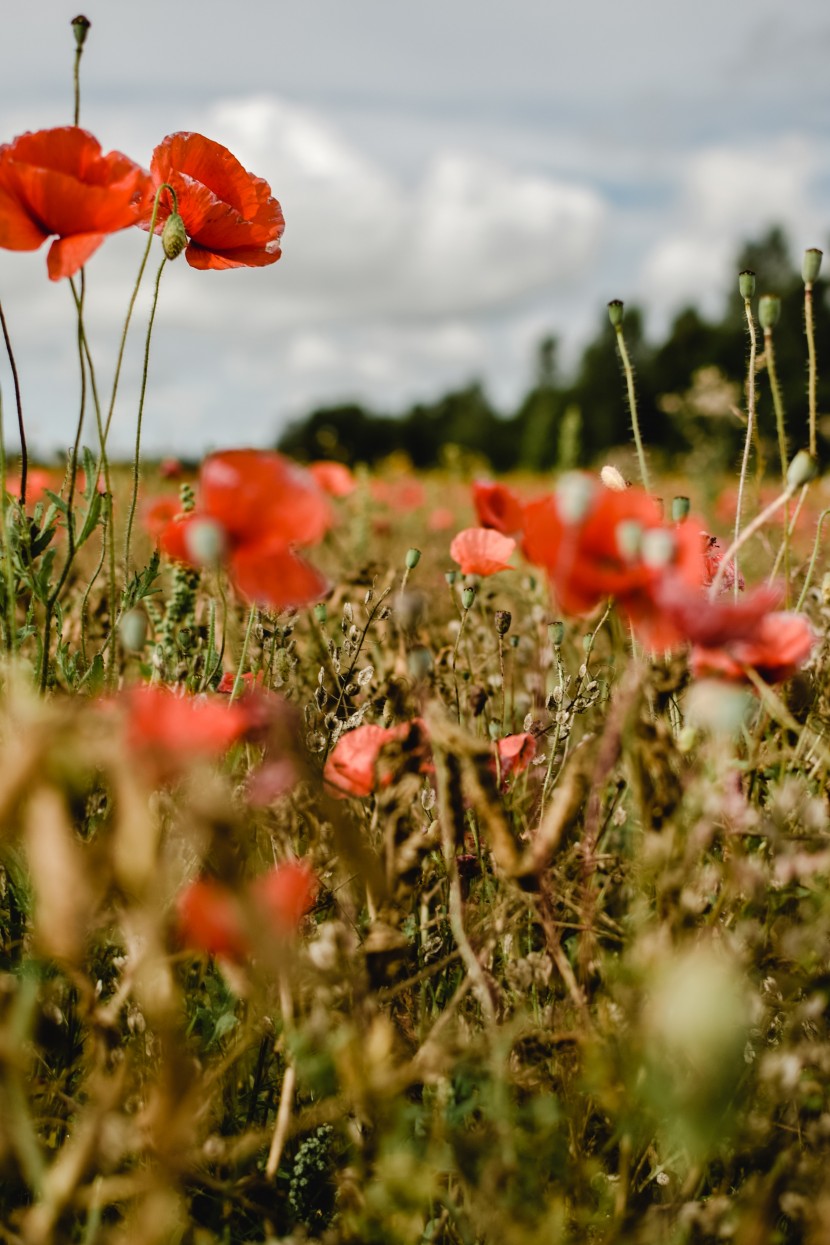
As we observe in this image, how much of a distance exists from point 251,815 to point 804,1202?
0.55 metres

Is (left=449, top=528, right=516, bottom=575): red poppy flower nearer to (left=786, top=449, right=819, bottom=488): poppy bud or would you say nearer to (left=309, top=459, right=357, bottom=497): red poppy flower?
(left=786, top=449, right=819, bottom=488): poppy bud

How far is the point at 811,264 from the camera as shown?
134 centimetres

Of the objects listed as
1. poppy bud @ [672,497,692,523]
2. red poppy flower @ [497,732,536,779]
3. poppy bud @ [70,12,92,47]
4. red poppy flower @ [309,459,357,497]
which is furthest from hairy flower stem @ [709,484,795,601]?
red poppy flower @ [309,459,357,497]

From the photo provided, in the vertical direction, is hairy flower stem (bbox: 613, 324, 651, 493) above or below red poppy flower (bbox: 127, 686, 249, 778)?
above

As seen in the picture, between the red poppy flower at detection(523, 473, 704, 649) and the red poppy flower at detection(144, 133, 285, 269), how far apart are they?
2.27ft

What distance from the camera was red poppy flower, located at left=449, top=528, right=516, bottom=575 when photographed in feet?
5.11

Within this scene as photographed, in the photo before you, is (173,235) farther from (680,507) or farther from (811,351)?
(811,351)

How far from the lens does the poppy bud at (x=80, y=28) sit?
1214mm

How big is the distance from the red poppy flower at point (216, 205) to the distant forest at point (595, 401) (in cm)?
1769

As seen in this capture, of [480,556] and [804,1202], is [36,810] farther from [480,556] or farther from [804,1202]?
[480,556]

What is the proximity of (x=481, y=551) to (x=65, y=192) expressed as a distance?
31.3 inches

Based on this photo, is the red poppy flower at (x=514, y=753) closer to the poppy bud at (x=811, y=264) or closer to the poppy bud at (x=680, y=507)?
the poppy bud at (x=680, y=507)

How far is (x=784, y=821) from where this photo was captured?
121 cm

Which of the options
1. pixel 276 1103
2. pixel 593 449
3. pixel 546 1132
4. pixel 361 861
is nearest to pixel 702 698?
pixel 361 861
